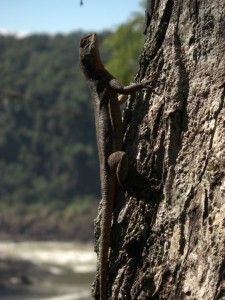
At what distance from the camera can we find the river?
2386cm

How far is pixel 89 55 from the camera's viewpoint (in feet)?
12.4

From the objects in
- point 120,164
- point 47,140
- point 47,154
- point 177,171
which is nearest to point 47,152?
point 47,154

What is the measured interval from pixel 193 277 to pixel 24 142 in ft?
203

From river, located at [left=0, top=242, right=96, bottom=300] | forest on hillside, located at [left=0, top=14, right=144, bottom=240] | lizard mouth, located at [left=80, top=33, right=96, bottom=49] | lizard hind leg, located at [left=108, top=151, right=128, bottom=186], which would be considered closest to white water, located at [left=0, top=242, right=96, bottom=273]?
river, located at [left=0, top=242, right=96, bottom=300]

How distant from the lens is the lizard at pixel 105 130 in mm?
2848

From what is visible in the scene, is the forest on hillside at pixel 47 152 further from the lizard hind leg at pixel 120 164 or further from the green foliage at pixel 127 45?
the lizard hind leg at pixel 120 164

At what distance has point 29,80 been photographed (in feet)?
220

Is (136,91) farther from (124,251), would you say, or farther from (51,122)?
(51,122)

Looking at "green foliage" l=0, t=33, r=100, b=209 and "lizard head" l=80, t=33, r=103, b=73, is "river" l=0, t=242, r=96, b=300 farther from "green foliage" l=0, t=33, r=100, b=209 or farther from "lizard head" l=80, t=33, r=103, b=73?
"lizard head" l=80, t=33, r=103, b=73

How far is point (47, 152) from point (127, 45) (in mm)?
50802

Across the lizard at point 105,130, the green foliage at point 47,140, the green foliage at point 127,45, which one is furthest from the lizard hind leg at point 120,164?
the green foliage at point 47,140

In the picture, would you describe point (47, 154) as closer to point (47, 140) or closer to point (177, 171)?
point (47, 140)

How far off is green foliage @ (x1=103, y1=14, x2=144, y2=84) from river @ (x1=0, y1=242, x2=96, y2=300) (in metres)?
9.45

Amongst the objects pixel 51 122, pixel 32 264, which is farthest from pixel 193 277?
pixel 51 122
